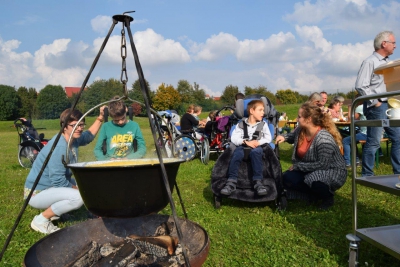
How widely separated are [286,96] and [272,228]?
182 ft

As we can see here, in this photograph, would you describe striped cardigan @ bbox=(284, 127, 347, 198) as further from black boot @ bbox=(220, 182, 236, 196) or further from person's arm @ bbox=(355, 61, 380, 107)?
person's arm @ bbox=(355, 61, 380, 107)

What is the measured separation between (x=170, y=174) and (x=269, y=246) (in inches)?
58.2

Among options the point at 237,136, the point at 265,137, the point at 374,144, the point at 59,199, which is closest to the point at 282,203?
the point at 265,137

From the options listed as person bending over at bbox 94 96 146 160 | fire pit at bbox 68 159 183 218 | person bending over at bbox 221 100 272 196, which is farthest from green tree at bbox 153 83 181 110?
fire pit at bbox 68 159 183 218

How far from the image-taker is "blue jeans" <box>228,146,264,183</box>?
13.9ft

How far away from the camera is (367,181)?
2.48m

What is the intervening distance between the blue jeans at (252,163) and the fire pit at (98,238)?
160 cm

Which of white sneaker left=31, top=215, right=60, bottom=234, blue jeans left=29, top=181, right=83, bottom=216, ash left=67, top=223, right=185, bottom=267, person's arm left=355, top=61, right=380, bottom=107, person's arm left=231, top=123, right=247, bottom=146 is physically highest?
person's arm left=355, top=61, right=380, bottom=107

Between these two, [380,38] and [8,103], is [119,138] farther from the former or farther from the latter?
[8,103]

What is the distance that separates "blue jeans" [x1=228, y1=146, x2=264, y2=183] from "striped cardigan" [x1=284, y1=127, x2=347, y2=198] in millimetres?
532

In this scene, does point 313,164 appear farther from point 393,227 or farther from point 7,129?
point 7,129

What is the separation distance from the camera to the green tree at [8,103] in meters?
52.5

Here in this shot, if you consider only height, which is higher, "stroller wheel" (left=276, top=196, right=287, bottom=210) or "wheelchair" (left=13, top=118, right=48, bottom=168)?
"wheelchair" (left=13, top=118, right=48, bottom=168)

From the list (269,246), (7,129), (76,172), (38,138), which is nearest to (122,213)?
(76,172)
